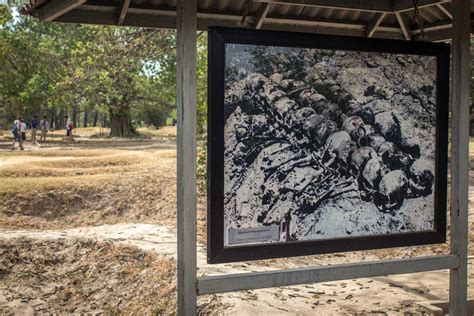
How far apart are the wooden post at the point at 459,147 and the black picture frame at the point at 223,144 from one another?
80mm

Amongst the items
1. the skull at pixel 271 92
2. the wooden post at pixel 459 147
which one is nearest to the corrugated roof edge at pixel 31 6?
the skull at pixel 271 92

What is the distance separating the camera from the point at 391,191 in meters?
4.47

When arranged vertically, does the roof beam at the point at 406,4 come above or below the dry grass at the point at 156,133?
above

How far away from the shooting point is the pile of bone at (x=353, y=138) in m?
4.09

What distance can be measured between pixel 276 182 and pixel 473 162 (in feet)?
69.4

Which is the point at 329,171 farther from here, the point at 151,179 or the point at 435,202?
the point at 151,179

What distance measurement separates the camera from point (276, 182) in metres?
4.08

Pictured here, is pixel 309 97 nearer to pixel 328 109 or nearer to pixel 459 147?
pixel 328 109

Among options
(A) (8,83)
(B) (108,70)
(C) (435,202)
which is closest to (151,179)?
(B) (108,70)

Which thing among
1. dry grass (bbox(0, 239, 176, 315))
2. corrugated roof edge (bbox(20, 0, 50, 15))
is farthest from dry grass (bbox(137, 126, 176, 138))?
corrugated roof edge (bbox(20, 0, 50, 15))

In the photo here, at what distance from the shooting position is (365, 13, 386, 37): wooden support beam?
5.95 m

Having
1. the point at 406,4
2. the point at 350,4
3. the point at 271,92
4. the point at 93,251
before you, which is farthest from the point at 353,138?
Result: the point at 93,251

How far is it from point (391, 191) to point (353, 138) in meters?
0.53

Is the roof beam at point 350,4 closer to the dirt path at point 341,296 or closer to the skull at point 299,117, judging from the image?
the skull at point 299,117
